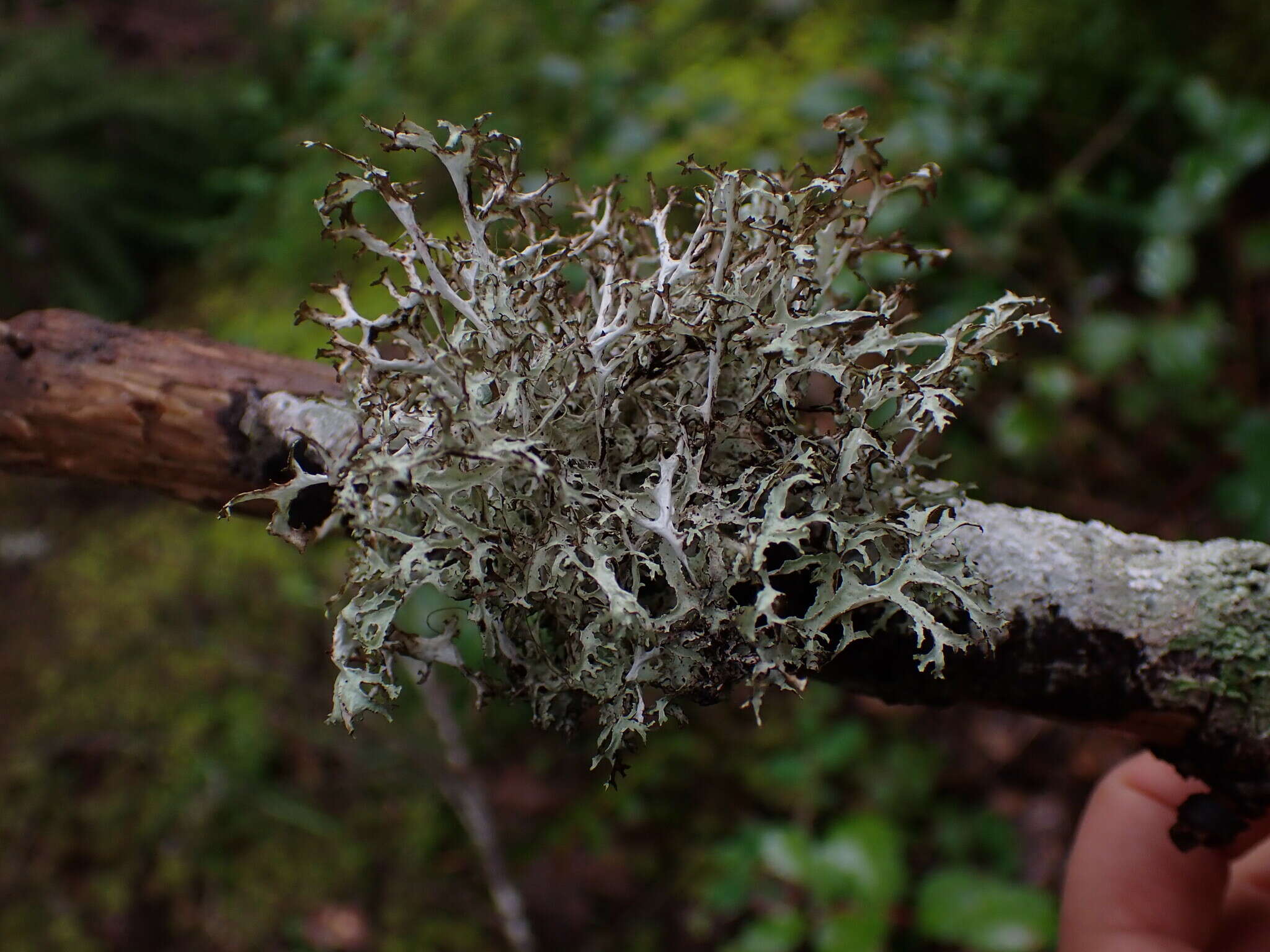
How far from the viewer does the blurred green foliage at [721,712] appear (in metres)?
1.84

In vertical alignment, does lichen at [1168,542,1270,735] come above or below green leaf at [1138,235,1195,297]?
below

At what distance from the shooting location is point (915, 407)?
75cm

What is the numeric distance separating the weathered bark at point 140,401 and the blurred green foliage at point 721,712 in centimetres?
95

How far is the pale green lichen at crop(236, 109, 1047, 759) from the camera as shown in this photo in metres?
0.71

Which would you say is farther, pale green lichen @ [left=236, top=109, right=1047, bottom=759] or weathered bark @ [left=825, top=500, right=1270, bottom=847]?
weathered bark @ [left=825, top=500, right=1270, bottom=847]

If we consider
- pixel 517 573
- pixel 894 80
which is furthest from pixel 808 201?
pixel 894 80

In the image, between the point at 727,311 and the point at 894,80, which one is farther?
the point at 894,80

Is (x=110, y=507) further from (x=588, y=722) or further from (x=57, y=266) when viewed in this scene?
(x=588, y=722)

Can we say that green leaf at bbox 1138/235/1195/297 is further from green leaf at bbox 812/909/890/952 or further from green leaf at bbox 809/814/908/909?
green leaf at bbox 812/909/890/952

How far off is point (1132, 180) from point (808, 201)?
6.17 ft

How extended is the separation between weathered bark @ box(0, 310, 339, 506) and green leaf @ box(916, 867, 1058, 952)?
129 cm

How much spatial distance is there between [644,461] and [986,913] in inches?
46.6

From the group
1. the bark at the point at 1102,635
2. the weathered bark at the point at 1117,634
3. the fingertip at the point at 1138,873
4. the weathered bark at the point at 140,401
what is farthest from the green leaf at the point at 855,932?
the weathered bark at the point at 140,401

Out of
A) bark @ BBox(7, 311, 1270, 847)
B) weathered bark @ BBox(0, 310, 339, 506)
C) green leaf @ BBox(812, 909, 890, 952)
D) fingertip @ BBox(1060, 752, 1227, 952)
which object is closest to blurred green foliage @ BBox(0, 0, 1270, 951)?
green leaf @ BBox(812, 909, 890, 952)
